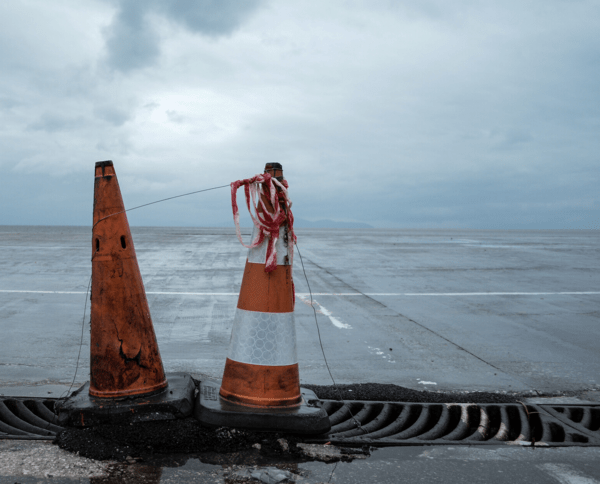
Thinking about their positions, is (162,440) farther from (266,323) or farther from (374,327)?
(374,327)

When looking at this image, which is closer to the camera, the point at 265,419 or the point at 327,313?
the point at 265,419

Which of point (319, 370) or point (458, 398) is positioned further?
point (319, 370)

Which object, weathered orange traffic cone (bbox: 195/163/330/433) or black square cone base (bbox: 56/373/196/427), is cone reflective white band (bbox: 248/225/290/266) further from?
black square cone base (bbox: 56/373/196/427)

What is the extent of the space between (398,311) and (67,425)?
17.4 feet

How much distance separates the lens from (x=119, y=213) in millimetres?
3322

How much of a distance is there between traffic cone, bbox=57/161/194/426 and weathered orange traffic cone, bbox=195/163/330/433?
0.30m

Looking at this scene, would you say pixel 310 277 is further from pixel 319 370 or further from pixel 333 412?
pixel 333 412

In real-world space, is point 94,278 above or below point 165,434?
above

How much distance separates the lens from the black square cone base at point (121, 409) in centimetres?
300

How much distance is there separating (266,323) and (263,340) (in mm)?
106

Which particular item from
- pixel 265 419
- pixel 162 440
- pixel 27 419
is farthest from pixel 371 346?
pixel 27 419

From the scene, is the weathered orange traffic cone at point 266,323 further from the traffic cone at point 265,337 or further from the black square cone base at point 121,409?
the black square cone base at point 121,409

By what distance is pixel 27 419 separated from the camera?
11.0 feet

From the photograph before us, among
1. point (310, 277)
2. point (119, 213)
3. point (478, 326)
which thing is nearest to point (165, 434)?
point (119, 213)
